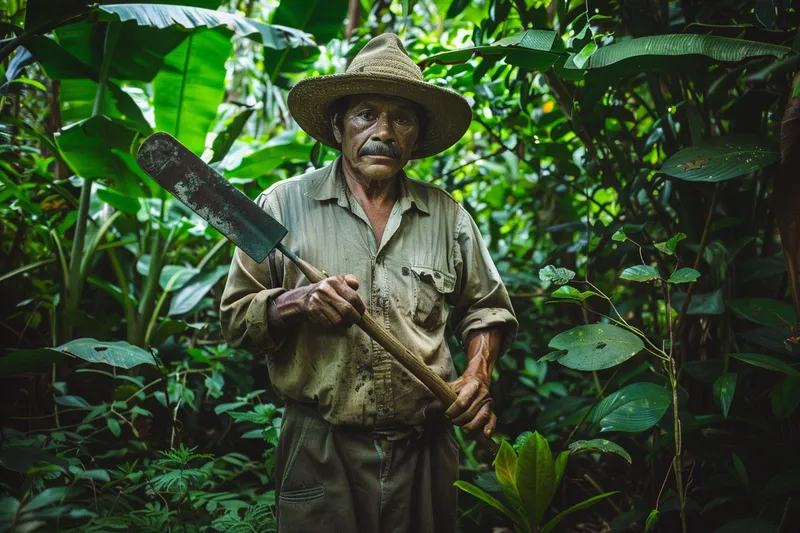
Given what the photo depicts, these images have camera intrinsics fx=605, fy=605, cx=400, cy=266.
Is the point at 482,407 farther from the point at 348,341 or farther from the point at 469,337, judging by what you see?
the point at 348,341

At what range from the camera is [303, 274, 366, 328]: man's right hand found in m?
1.46

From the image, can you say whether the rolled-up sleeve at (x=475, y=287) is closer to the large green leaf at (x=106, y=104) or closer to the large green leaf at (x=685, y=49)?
the large green leaf at (x=685, y=49)

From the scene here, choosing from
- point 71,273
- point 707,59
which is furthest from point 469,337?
point 71,273

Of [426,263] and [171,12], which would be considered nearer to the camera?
[426,263]

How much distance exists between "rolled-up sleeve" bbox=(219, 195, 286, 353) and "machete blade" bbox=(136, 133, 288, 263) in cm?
9

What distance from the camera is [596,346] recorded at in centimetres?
171

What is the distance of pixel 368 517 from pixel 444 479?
26cm

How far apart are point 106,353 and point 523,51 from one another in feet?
5.42

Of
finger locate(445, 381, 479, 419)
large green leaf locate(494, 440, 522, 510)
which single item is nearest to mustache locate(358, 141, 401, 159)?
finger locate(445, 381, 479, 419)

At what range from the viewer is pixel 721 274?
2.12 meters

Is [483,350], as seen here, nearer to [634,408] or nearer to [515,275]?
[634,408]

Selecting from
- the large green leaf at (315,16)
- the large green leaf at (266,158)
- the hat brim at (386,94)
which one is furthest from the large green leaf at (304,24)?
the hat brim at (386,94)

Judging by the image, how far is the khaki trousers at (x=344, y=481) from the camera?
159 centimetres

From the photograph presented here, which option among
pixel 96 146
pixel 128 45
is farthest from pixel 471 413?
→ pixel 128 45
